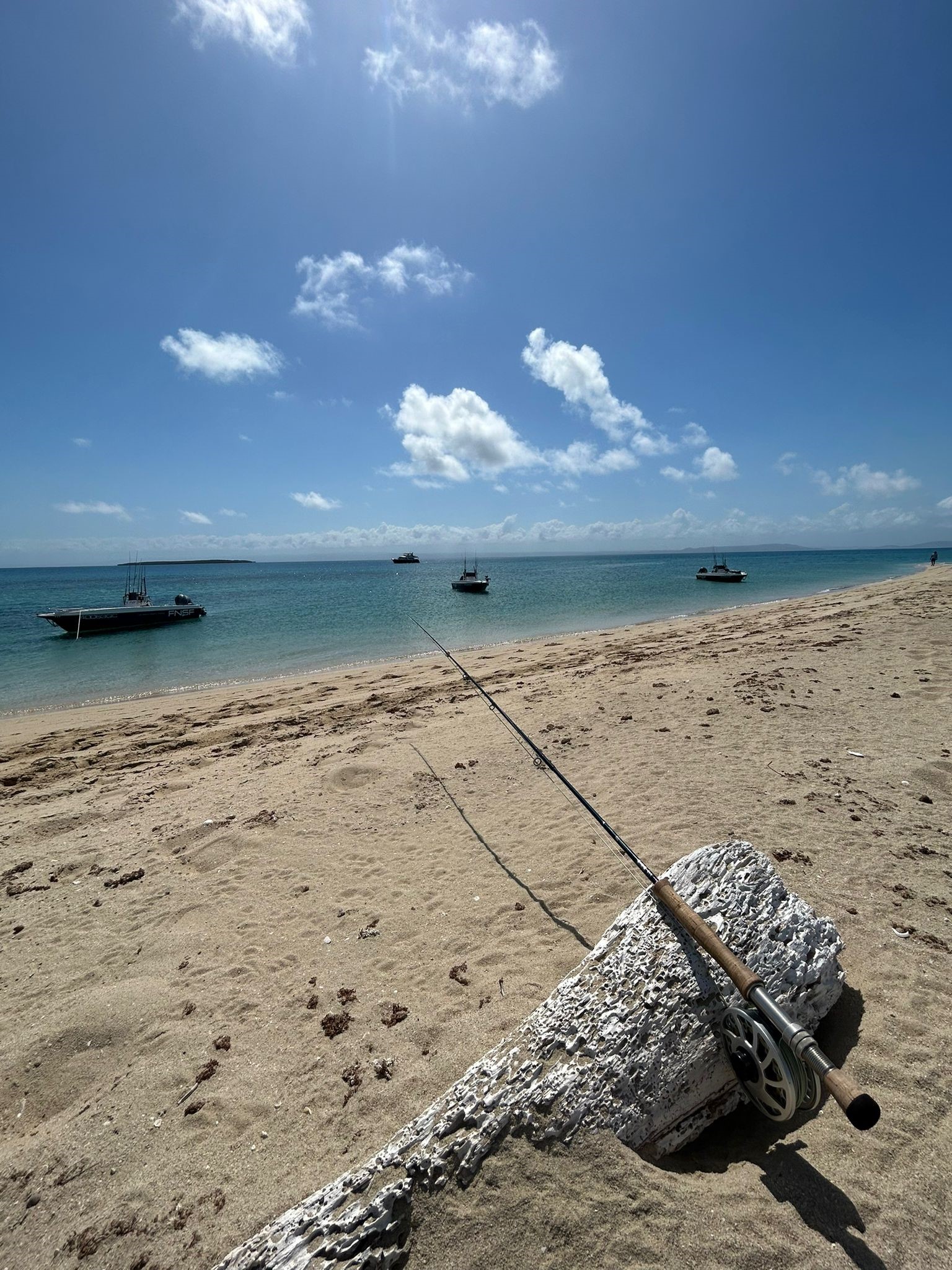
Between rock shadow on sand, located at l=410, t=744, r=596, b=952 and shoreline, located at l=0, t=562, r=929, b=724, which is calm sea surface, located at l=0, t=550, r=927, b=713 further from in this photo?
rock shadow on sand, located at l=410, t=744, r=596, b=952

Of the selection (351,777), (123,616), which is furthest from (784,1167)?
(123,616)

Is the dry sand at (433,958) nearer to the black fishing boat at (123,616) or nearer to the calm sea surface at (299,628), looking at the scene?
the calm sea surface at (299,628)

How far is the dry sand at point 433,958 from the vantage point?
8.09 ft

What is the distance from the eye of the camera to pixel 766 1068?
264 centimetres

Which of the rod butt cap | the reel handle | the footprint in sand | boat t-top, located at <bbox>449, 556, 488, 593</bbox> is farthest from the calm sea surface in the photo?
the rod butt cap

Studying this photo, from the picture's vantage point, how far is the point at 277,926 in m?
5.23

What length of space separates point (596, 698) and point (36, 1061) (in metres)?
9.62

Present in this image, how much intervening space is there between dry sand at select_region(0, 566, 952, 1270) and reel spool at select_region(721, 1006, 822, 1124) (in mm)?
360

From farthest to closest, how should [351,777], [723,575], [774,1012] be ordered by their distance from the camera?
[723,575] < [351,777] < [774,1012]

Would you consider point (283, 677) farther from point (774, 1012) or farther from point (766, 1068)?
point (774, 1012)

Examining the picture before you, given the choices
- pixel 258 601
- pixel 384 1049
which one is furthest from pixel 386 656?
pixel 258 601

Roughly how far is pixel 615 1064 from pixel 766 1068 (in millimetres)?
764

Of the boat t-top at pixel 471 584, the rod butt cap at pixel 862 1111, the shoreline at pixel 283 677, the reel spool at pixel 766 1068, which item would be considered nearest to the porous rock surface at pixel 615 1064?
the reel spool at pixel 766 1068

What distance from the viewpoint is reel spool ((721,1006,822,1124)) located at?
242 centimetres
